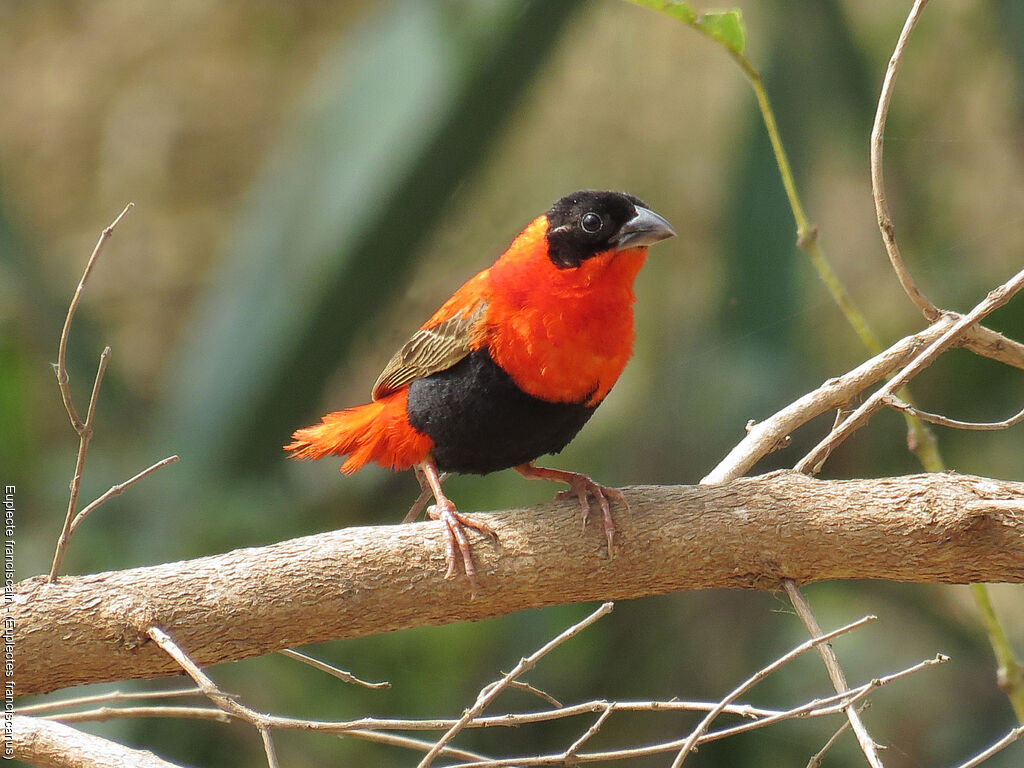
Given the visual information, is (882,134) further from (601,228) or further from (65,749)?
(65,749)

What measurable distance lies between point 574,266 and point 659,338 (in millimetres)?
3343

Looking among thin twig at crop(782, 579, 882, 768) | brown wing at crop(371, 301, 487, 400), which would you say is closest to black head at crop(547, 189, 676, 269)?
brown wing at crop(371, 301, 487, 400)

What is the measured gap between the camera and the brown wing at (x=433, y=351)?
272 cm

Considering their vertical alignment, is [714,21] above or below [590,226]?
above

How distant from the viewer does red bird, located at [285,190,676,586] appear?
8.64 feet

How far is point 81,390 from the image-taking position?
195 inches

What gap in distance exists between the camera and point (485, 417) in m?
2.66

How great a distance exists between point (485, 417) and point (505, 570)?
587mm

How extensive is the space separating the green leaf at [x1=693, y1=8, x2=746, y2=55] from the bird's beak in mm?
491

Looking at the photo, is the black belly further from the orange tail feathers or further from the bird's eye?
the bird's eye

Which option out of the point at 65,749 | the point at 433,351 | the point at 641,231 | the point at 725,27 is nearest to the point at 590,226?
the point at 641,231

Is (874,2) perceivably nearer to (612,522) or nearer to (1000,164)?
(1000,164)

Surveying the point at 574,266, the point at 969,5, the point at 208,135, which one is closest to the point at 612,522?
the point at 574,266

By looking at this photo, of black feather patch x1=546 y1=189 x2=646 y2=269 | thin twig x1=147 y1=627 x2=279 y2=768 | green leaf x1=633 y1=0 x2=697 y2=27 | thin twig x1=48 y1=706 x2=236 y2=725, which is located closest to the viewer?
thin twig x1=147 y1=627 x2=279 y2=768
